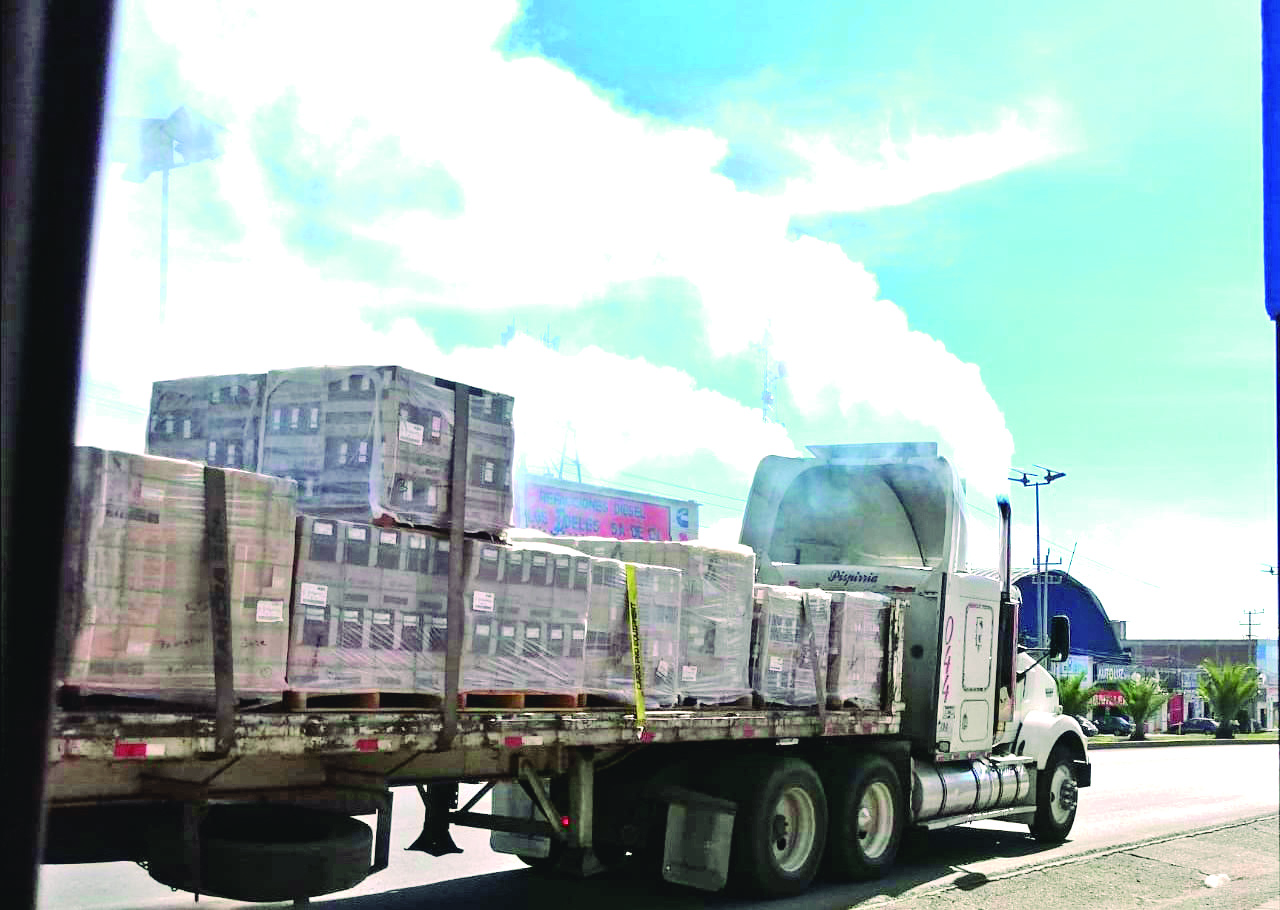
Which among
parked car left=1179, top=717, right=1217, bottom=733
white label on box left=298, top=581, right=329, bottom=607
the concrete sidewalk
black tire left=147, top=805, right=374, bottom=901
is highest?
white label on box left=298, top=581, right=329, bottom=607

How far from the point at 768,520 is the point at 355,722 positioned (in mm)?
6292

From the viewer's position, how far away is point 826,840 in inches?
349

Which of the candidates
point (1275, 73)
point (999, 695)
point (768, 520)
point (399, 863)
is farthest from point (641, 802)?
point (1275, 73)

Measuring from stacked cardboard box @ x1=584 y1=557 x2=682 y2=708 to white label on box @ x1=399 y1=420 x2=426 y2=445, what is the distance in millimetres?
1253

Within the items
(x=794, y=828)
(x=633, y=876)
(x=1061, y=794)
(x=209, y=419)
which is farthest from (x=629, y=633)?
(x=1061, y=794)

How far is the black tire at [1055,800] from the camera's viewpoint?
38.5 feet

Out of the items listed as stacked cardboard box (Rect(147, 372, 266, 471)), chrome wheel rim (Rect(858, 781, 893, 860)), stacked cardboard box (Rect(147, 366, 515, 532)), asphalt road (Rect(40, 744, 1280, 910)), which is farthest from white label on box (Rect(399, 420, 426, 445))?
chrome wheel rim (Rect(858, 781, 893, 860))

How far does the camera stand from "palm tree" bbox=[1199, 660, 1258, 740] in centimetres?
5044

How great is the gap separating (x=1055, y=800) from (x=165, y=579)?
9.57 metres

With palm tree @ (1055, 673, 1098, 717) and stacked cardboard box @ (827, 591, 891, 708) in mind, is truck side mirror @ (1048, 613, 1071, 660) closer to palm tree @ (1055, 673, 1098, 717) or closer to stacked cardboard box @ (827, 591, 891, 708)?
stacked cardboard box @ (827, 591, 891, 708)

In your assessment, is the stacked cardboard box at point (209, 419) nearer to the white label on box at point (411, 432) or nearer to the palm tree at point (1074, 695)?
the white label on box at point (411, 432)

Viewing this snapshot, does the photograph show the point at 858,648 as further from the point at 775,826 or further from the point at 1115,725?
the point at 1115,725

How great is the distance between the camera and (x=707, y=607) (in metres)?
7.44

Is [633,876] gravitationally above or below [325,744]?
below
